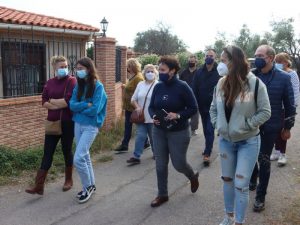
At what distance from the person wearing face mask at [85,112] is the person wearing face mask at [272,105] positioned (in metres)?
2.06

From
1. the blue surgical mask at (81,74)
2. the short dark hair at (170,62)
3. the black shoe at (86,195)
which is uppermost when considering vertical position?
the short dark hair at (170,62)

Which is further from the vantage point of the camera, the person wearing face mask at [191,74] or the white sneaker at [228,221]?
the person wearing face mask at [191,74]

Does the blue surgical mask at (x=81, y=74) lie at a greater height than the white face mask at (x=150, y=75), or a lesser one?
greater

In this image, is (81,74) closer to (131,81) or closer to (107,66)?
(131,81)

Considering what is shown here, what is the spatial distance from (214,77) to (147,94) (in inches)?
49.4

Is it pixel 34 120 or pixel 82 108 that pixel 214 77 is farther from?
pixel 34 120

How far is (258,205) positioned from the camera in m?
4.64

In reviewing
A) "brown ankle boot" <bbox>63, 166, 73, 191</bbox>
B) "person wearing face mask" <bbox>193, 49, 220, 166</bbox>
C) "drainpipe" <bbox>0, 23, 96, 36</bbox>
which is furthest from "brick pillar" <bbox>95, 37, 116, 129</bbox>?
"brown ankle boot" <bbox>63, 166, 73, 191</bbox>

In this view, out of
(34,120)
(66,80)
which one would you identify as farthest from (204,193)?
(34,120)

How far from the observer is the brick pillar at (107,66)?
9453 mm

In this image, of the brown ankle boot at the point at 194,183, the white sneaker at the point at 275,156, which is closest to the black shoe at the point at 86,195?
the brown ankle boot at the point at 194,183

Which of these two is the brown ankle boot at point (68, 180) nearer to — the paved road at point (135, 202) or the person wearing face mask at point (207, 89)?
the paved road at point (135, 202)

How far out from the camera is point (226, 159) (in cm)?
397

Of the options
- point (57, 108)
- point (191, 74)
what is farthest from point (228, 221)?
point (191, 74)
